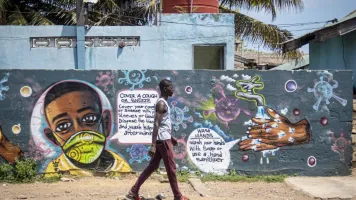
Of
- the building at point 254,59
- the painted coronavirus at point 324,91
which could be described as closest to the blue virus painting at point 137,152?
the painted coronavirus at point 324,91

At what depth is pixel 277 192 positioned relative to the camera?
6.95m

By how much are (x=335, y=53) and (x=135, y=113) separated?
5.82m

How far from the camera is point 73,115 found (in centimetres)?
767

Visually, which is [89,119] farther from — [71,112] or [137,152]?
[137,152]

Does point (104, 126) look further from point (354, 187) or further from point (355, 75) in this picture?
point (355, 75)

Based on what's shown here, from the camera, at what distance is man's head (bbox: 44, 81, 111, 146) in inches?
301

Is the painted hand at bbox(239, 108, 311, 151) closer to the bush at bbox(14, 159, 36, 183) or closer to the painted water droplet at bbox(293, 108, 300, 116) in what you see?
the painted water droplet at bbox(293, 108, 300, 116)

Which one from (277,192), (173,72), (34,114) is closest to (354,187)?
(277,192)

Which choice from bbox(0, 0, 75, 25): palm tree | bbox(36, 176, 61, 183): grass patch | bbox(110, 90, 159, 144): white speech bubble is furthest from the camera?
bbox(0, 0, 75, 25): palm tree

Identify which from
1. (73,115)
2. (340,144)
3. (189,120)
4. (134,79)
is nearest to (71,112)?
(73,115)

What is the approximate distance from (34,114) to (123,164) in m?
1.67

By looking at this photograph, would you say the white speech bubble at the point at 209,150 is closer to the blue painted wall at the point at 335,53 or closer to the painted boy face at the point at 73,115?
the painted boy face at the point at 73,115

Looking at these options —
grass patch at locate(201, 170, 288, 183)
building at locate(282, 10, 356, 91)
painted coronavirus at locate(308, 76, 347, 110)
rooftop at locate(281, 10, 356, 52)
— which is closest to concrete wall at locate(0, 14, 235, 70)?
building at locate(282, 10, 356, 91)

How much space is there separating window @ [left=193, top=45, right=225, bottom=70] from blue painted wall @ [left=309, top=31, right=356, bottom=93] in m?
2.42
